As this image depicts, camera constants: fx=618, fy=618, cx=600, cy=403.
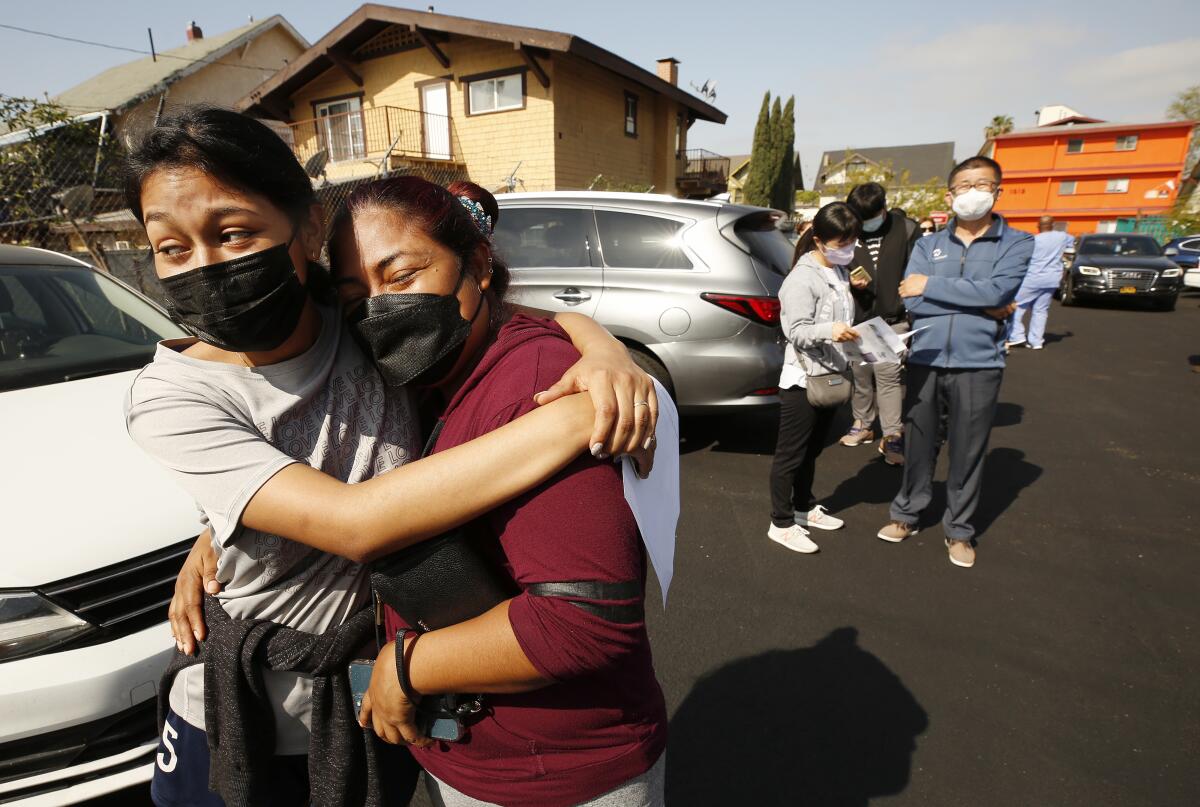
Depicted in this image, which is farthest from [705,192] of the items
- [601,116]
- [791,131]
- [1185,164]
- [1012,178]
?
[1185,164]

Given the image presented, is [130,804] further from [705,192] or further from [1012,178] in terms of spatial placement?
[1012,178]

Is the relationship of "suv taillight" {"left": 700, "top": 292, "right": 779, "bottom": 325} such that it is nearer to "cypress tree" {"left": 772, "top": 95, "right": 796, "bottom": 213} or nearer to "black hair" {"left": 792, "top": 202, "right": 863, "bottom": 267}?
"black hair" {"left": 792, "top": 202, "right": 863, "bottom": 267}

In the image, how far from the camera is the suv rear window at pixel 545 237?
5.25 metres

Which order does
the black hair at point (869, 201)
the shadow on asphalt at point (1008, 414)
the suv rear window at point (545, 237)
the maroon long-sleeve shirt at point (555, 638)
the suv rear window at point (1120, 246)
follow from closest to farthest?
1. the maroon long-sleeve shirt at point (555, 638)
2. the black hair at point (869, 201)
3. the suv rear window at point (545, 237)
4. the shadow on asphalt at point (1008, 414)
5. the suv rear window at point (1120, 246)

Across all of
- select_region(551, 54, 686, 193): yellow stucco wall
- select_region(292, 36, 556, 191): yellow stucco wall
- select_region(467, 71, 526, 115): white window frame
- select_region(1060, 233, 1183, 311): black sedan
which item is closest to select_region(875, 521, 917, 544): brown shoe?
select_region(551, 54, 686, 193): yellow stucco wall

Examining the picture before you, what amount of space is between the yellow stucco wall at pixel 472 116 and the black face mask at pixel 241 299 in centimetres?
1616

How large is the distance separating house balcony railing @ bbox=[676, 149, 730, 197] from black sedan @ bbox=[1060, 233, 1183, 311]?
473 inches

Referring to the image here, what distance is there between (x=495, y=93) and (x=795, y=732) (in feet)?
58.0

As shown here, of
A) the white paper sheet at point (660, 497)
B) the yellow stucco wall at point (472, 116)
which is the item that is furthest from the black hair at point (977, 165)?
the yellow stucco wall at point (472, 116)

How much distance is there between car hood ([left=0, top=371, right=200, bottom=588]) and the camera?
191 cm

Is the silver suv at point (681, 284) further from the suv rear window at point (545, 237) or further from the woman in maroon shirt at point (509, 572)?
the woman in maroon shirt at point (509, 572)

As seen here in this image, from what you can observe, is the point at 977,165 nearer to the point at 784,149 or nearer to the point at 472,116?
the point at 472,116

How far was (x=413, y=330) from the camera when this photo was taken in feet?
3.72

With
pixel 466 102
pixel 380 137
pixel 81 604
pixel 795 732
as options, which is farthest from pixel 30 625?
pixel 380 137
